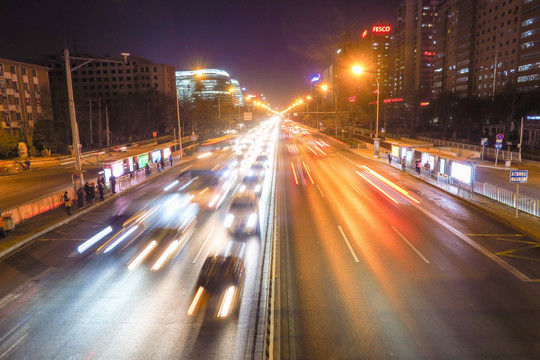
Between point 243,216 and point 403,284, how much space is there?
8.26m

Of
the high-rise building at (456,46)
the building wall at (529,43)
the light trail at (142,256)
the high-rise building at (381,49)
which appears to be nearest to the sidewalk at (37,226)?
the light trail at (142,256)

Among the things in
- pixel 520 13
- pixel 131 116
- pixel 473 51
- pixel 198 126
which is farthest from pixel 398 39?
pixel 131 116

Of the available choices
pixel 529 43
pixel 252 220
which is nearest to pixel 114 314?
pixel 252 220

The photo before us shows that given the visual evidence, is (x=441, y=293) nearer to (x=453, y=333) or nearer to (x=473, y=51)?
(x=453, y=333)

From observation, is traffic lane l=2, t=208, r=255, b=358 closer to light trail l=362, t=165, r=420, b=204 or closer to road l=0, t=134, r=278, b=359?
road l=0, t=134, r=278, b=359

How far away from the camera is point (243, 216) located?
17.1m

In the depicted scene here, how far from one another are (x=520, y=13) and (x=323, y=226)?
4113 inches

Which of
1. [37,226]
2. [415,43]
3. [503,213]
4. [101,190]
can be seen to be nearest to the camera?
[37,226]

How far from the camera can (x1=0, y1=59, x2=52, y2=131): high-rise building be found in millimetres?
59000

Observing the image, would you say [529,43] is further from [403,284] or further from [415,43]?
[403,284]

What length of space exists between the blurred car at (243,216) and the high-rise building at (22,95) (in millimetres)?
56930

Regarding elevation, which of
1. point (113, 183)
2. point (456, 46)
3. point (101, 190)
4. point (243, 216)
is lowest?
point (243, 216)

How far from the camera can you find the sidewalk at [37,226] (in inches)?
614

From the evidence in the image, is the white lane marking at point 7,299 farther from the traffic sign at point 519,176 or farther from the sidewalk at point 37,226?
the traffic sign at point 519,176
